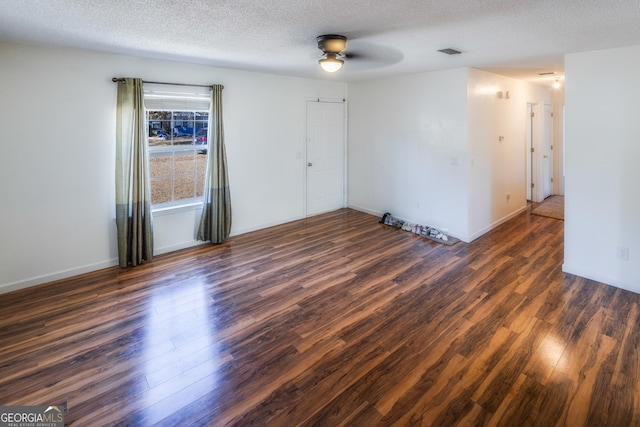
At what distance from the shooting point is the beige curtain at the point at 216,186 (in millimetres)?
4609

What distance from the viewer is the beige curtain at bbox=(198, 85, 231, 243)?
15.1 ft

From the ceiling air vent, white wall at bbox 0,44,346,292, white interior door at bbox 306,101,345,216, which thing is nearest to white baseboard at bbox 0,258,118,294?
white wall at bbox 0,44,346,292

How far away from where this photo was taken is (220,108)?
15.2 feet

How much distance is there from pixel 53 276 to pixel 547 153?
866 centimetres

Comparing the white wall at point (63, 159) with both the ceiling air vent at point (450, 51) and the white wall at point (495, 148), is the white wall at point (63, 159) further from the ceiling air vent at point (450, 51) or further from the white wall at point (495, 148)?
the white wall at point (495, 148)

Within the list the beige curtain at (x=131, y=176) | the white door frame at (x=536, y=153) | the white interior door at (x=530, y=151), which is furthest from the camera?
the white door frame at (x=536, y=153)

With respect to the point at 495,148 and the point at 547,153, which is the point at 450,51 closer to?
the point at 495,148

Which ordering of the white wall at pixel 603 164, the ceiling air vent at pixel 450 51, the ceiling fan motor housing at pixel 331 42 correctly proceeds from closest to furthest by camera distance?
the ceiling fan motor housing at pixel 331 42
the white wall at pixel 603 164
the ceiling air vent at pixel 450 51

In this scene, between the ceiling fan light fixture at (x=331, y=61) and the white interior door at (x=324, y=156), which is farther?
the white interior door at (x=324, y=156)

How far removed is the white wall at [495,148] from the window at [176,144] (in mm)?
3726

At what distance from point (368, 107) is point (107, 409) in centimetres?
552

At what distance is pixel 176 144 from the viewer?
14.9 ft

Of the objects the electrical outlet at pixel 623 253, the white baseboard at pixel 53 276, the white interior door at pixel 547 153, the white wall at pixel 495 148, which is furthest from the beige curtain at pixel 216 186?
the white interior door at pixel 547 153

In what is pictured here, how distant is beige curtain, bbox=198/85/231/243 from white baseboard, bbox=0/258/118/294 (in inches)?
46.9
